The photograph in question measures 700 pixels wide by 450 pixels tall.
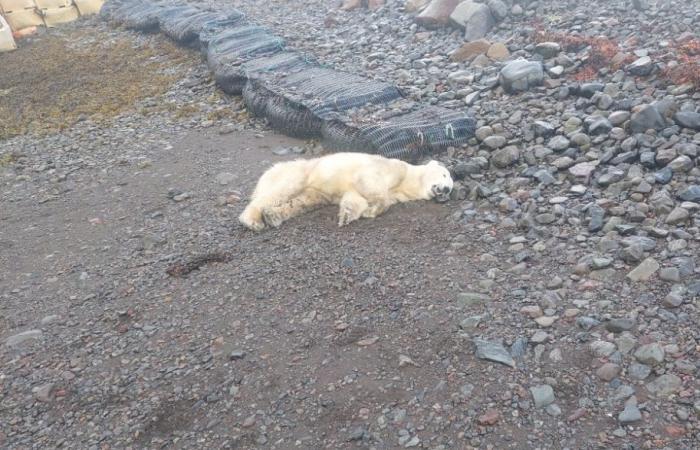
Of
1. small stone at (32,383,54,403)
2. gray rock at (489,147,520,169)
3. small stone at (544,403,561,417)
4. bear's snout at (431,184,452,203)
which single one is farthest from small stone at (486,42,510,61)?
small stone at (32,383,54,403)

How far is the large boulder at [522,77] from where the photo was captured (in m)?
7.38

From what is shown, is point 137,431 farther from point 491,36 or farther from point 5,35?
point 5,35

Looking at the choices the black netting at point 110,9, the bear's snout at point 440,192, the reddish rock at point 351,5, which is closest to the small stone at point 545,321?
the bear's snout at point 440,192

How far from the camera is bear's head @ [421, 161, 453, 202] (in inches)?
225

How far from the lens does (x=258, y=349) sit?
421 cm

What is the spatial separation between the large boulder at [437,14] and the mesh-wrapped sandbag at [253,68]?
269 cm

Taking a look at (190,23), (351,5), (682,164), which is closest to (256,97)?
(190,23)

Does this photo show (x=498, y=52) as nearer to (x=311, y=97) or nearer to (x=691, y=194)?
(x=311, y=97)

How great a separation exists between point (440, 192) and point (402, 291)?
149cm

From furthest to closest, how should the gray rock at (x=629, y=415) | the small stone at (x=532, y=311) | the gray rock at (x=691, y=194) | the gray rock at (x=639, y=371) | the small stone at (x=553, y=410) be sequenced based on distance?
1. the gray rock at (x=691, y=194)
2. the small stone at (x=532, y=311)
3. the gray rock at (x=639, y=371)
4. the small stone at (x=553, y=410)
5. the gray rock at (x=629, y=415)

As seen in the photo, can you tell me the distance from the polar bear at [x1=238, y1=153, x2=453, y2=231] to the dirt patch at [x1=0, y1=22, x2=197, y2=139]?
16.6 ft

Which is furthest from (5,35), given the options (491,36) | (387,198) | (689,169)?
(689,169)

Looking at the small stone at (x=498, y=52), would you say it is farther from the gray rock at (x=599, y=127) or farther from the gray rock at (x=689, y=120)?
the gray rock at (x=689, y=120)

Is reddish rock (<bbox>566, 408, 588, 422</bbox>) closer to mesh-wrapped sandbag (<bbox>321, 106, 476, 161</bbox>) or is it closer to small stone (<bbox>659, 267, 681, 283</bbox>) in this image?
small stone (<bbox>659, 267, 681, 283</bbox>)
